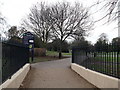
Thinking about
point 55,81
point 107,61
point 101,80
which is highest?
point 107,61

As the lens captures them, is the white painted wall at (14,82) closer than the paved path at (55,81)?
Yes

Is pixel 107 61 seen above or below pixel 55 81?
above

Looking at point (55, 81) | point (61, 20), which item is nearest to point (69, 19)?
point (61, 20)

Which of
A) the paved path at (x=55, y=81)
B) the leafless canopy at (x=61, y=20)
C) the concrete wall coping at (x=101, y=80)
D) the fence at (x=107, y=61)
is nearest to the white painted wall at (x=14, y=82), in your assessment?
the paved path at (x=55, y=81)

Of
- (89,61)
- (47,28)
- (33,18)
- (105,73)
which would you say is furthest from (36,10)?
(105,73)

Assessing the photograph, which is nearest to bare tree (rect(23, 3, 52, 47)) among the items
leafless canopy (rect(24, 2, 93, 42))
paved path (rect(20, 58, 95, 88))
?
leafless canopy (rect(24, 2, 93, 42))

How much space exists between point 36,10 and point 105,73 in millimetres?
29869

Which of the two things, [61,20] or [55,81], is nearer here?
[55,81]

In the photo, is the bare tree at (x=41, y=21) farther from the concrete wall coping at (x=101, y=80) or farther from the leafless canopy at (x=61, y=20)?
the concrete wall coping at (x=101, y=80)

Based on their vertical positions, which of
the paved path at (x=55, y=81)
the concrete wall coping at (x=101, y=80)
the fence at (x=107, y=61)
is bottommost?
the paved path at (x=55, y=81)

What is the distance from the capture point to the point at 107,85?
6.55 m

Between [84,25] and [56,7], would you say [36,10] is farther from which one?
[84,25]

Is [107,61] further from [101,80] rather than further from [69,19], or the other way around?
[69,19]

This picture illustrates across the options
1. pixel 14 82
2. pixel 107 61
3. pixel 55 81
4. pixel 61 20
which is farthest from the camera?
pixel 61 20
